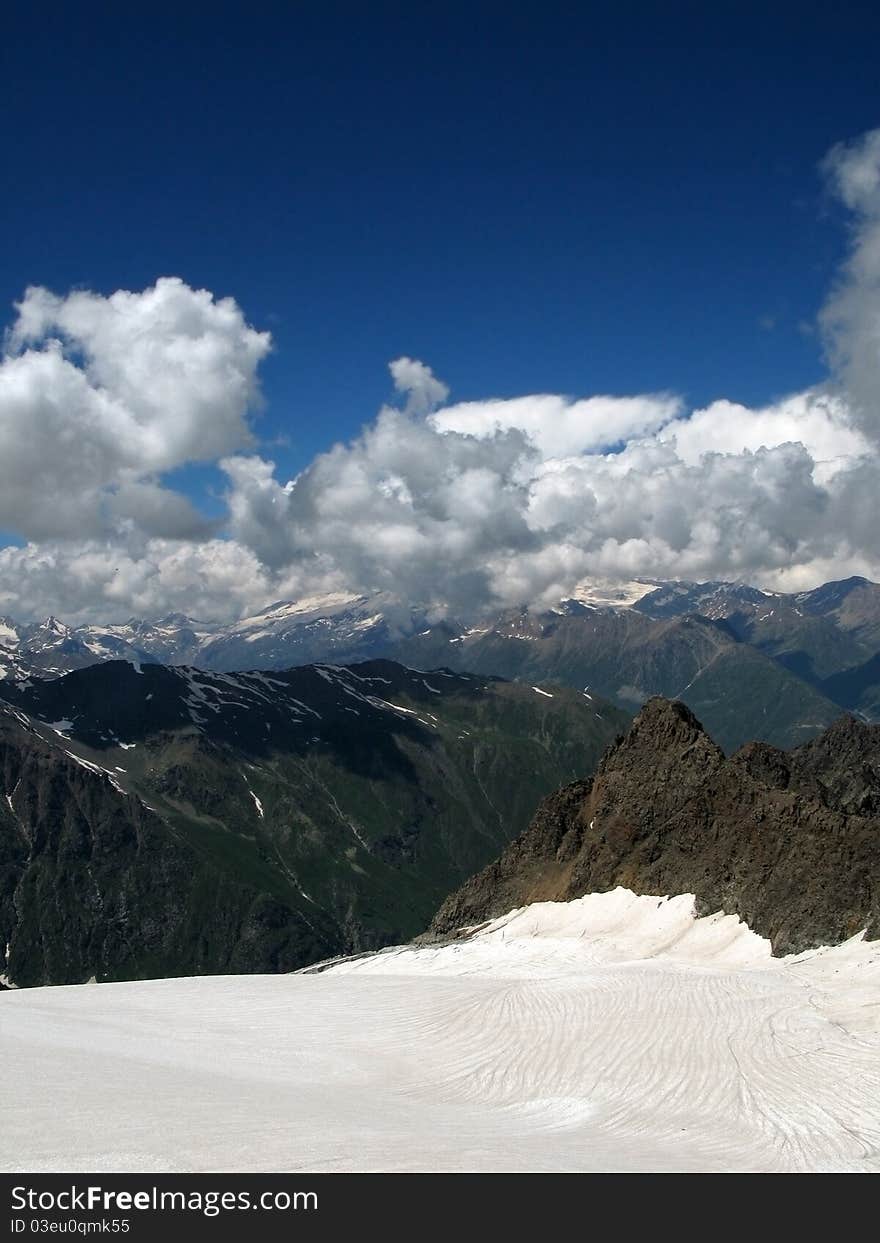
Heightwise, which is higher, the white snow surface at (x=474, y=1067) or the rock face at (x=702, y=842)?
the rock face at (x=702, y=842)

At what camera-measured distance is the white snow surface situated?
27906 mm

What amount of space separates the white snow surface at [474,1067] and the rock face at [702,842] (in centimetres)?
468

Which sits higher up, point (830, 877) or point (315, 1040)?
point (830, 877)

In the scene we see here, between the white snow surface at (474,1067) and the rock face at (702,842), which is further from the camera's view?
the rock face at (702,842)

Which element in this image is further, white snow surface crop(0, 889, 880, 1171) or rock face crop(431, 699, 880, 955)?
rock face crop(431, 699, 880, 955)

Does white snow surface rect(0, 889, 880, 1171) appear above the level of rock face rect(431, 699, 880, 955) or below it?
below

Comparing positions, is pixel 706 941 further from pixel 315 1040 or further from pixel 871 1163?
pixel 871 1163

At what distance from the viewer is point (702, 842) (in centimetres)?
9400

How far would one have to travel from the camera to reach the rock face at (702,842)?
76688 millimetres

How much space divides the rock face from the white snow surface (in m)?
4.68

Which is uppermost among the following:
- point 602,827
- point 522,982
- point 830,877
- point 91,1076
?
point 602,827
